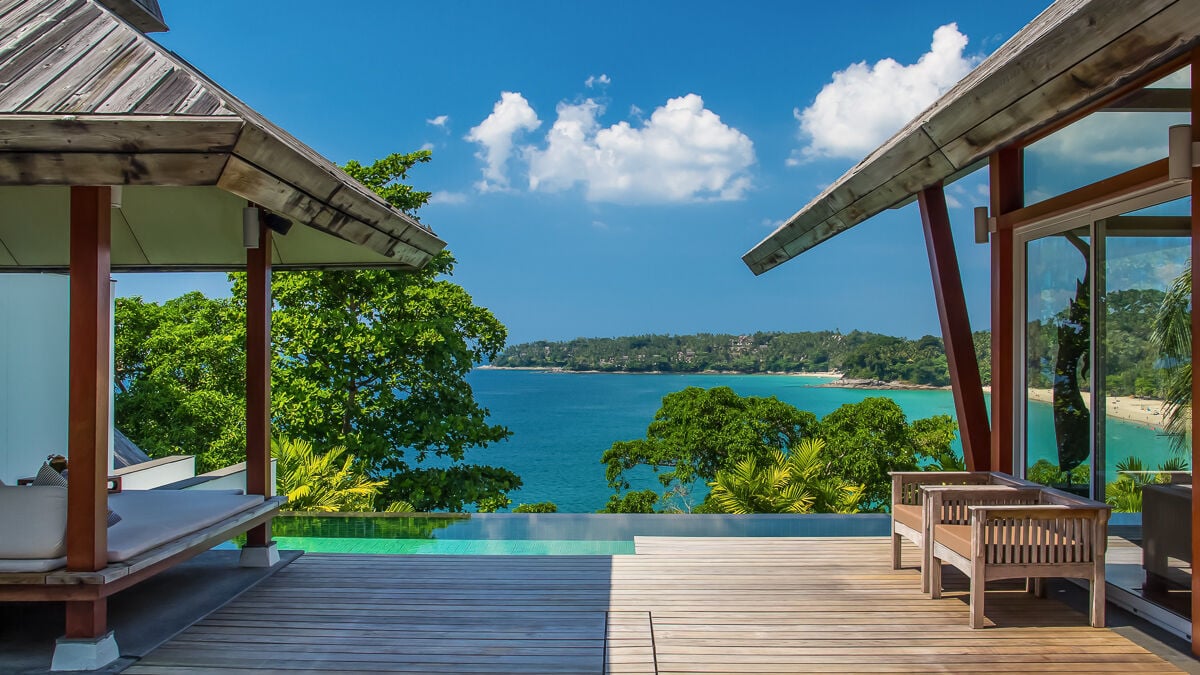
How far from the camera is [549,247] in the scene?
74.7 metres

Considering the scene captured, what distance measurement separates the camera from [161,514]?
4.68 meters

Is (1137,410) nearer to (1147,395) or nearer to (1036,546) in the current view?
(1147,395)

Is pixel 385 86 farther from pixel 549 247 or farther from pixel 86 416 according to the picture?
pixel 86 416

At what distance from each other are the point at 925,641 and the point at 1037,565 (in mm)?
740

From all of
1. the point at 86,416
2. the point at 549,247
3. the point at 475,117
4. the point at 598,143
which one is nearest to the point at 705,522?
the point at 86,416

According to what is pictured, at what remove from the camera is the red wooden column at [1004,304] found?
539cm

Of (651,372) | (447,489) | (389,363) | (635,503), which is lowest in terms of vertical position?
(635,503)

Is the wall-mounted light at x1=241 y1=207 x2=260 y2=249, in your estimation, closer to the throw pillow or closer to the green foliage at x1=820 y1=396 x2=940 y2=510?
the throw pillow

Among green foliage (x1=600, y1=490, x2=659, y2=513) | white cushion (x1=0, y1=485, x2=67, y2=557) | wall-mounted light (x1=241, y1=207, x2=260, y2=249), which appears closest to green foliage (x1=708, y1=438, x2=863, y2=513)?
wall-mounted light (x1=241, y1=207, x2=260, y2=249)

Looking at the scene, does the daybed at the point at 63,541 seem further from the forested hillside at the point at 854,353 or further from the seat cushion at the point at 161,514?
the forested hillside at the point at 854,353

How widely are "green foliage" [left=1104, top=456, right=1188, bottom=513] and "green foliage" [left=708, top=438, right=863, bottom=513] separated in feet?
11.9

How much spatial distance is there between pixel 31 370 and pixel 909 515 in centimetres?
845

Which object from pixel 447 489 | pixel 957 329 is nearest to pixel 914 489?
pixel 957 329

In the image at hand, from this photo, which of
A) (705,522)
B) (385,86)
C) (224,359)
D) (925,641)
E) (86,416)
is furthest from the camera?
(385,86)
